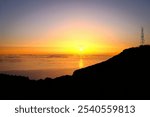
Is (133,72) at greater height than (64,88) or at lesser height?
greater

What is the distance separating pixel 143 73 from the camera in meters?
35.9

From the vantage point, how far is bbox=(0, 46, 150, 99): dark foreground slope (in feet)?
105

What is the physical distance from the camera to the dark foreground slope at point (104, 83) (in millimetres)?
32125

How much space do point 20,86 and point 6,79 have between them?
841cm

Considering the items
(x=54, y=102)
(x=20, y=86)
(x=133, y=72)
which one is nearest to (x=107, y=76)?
(x=133, y=72)

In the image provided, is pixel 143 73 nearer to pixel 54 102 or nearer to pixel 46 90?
pixel 46 90

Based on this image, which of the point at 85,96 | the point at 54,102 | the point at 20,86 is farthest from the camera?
the point at 20,86

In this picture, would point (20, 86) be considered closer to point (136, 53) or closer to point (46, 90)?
point (46, 90)

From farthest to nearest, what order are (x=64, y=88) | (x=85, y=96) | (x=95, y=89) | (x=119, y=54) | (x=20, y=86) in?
(x=119, y=54) → (x=20, y=86) → (x=64, y=88) → (x=95, y=89) → (x=85, y=96)

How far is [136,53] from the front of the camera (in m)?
43.4

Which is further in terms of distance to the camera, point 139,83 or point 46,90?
point 46,90

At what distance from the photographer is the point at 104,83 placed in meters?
36.2

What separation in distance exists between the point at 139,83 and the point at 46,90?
577 inches

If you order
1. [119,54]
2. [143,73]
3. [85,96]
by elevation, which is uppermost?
[119,54]
